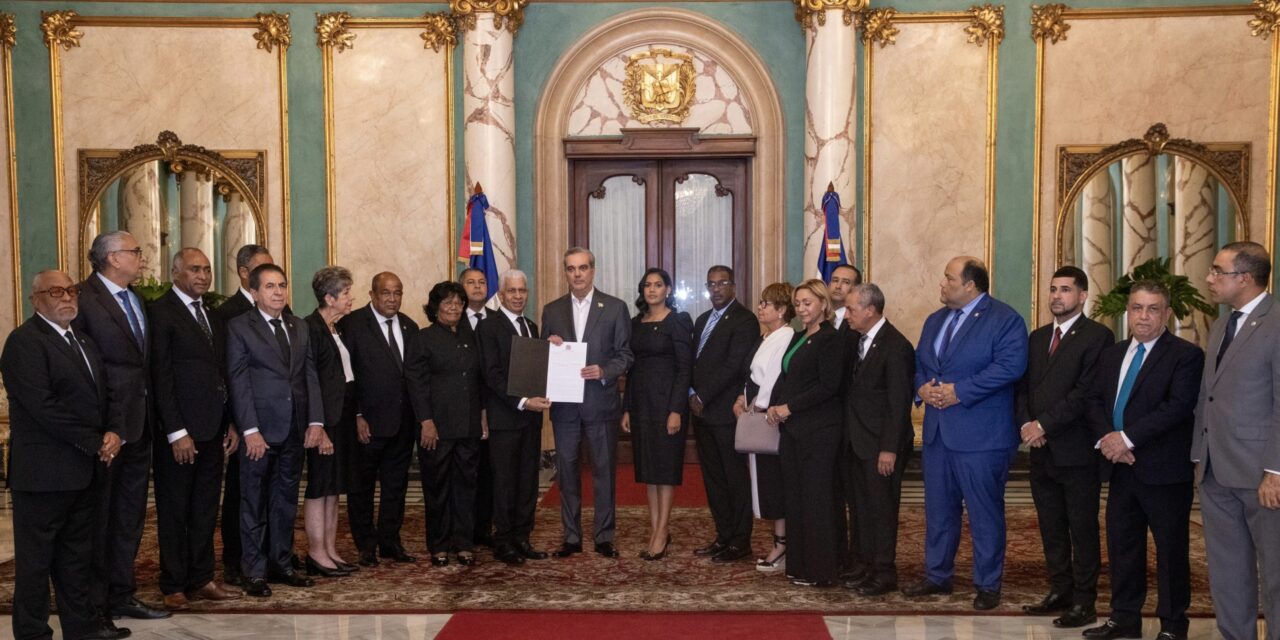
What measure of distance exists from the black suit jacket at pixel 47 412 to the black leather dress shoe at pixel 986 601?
4.02m

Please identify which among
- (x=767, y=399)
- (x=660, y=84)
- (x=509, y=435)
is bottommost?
(x=509, y=435)

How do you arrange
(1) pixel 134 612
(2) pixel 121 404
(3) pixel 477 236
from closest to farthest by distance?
(2) pixel 121 404, (1) pixel 134 612, (3) pixel 477 236

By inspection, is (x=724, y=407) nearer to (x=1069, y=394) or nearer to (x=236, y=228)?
(x=1069, y=394)

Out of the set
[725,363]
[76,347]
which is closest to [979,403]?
[725,363]

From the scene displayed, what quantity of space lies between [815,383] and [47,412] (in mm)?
3492

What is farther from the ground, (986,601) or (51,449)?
(51,449)

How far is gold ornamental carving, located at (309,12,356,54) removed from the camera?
10062 mm

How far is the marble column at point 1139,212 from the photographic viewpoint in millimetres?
10625

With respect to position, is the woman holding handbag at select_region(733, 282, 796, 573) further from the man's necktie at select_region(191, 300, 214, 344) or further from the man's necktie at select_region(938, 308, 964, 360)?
the man's necktie at select_region(191, 300, 214, 344)

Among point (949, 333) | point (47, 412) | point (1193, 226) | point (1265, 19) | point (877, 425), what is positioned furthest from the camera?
point (1193, 226)

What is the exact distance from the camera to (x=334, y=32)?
396 inches

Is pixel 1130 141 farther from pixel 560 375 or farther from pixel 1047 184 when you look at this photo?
pixel 560 375

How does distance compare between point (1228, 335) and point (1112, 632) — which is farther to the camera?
point (1112, 632)

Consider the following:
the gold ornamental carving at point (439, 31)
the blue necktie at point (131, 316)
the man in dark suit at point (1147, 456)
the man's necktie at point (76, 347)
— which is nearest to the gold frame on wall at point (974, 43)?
the gold ornamental carving at point (439, 31)
